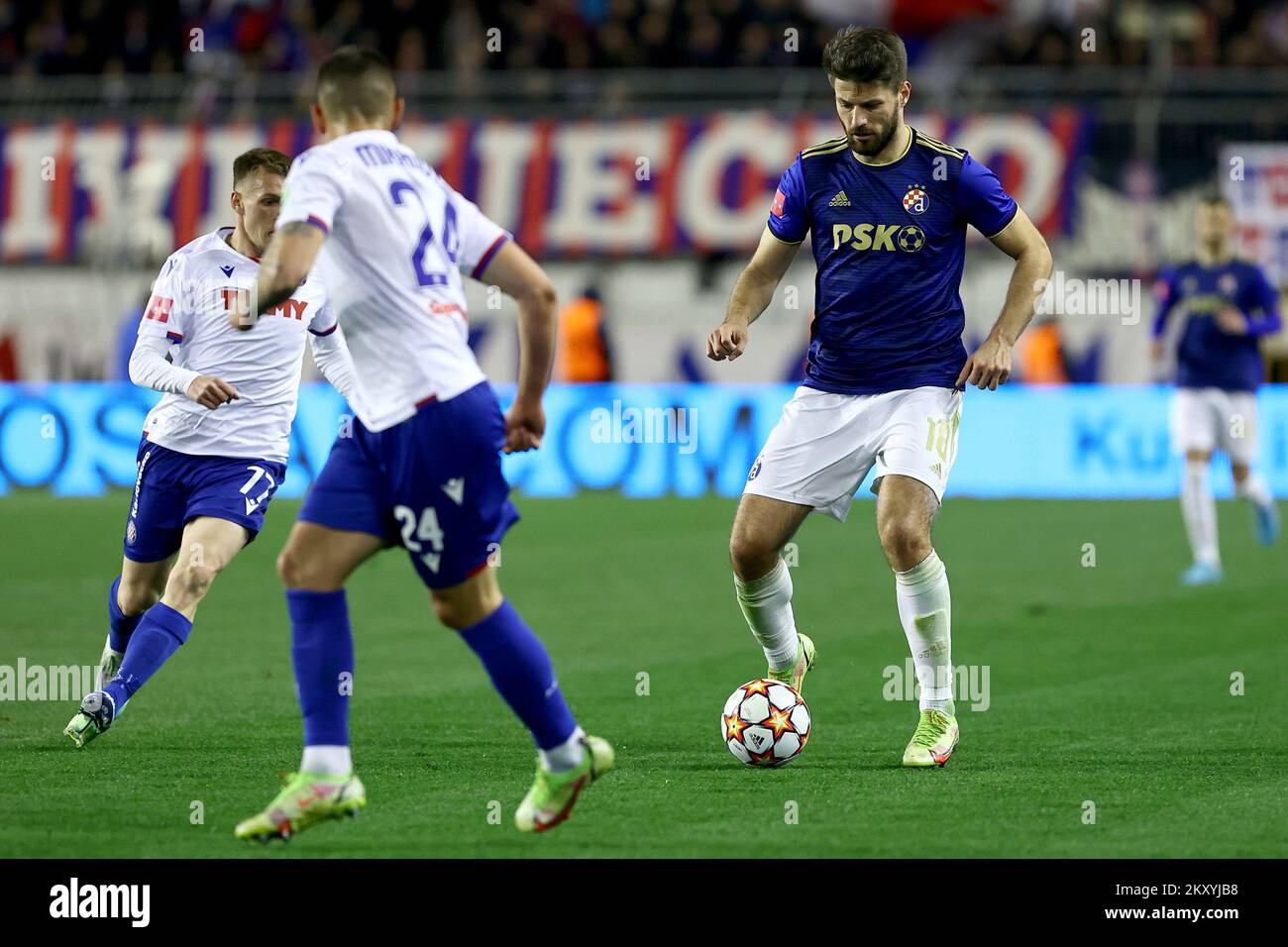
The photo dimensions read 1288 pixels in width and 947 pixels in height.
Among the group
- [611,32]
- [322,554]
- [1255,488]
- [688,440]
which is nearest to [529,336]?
[322,554]

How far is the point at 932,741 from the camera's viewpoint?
274 inches

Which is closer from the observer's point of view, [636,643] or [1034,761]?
[1034,761]

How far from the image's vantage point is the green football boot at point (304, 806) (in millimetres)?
5312

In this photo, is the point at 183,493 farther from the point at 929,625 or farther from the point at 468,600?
the point at 929,625

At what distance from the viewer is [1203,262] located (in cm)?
1403

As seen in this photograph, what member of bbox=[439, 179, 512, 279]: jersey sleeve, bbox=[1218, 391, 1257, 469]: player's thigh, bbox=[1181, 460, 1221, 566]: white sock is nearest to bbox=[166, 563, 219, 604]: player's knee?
bbox=[439, 179, 512, 279]: jersey sleeve

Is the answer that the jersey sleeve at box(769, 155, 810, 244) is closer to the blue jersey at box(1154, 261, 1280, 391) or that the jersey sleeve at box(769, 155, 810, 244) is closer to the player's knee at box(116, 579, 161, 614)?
the player's knee at box(116, 579, 161, 614)

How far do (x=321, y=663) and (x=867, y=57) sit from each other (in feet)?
9.56

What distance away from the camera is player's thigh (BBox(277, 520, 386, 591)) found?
5430 millimetres

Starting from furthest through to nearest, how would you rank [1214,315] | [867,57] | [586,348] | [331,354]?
[586,348]
[1214,315]
[331,354]
[867,57]

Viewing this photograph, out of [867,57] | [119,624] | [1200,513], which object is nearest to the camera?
[867,57]

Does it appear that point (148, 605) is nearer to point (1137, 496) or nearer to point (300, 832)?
point (300, 832)

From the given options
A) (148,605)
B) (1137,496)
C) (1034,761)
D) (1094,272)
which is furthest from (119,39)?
(1034,761)

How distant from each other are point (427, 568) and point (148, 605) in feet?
8.43
